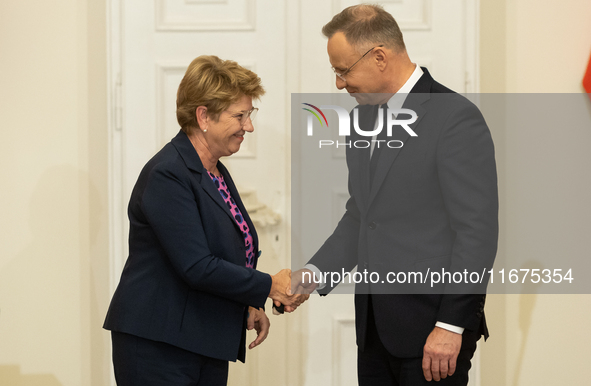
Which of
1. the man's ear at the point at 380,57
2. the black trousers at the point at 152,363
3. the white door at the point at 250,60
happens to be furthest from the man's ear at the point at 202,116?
the white door at the point at 250,60

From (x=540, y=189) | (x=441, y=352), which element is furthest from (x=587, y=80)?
(x=441, y=352)

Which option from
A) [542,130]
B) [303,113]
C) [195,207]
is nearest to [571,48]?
[542,130]

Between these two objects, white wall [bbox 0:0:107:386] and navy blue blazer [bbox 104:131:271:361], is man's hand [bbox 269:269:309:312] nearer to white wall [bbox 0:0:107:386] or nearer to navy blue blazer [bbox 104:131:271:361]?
navy blue blazer [bbox 104:131:271:361]

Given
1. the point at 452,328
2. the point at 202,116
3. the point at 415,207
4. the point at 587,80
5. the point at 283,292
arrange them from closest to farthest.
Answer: the point at 452,328, the point at 415,207, the point at 202,116, the point at 283,292, the point at 587,80

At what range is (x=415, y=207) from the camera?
58.3 inches

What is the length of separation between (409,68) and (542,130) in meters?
1.11

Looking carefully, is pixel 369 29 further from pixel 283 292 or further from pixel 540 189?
pixel 540 189

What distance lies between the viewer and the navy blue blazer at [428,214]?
54.2 inches

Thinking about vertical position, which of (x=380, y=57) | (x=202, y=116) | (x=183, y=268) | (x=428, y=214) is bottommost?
(x=183, y=268)

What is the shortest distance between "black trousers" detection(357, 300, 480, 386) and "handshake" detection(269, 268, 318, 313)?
0.28 meters

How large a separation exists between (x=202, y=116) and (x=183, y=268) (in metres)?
0.46

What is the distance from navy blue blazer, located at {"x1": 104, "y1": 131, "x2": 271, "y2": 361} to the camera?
4.82 ft

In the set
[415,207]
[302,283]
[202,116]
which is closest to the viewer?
[415,207]

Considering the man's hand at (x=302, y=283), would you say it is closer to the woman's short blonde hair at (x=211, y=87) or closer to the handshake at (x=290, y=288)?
the handshake at (x=290, y=288)
